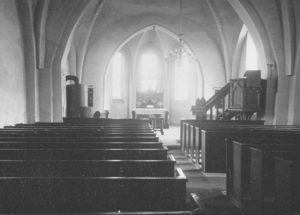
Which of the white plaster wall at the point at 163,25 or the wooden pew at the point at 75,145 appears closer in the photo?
the wooden pew at the point at 75,145

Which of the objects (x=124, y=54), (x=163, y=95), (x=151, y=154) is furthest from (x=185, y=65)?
(x=151, y=154)

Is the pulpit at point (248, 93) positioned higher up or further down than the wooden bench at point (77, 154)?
higher up

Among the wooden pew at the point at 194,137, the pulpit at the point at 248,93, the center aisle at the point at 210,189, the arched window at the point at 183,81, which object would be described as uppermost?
the arched window at the point at 183,81

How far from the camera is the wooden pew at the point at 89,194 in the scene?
220 centimetres

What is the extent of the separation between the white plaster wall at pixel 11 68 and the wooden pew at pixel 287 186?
8.06 meters

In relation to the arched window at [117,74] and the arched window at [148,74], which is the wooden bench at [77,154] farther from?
the arched window at [148,74]

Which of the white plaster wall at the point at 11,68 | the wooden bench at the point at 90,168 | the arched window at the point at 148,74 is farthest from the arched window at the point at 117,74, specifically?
the wooden bench at the point at 90,168

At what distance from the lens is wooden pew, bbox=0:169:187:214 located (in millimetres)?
2197

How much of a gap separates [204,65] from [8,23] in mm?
11196

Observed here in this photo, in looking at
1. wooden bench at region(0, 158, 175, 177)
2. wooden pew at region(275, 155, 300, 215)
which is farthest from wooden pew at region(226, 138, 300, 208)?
wooden bench at region(0, 158, 175, 177)

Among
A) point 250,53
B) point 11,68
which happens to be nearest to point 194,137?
point 11,68

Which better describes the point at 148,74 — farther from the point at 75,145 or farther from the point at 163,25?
the point at 75,145

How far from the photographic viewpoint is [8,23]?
8.90m

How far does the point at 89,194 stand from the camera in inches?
88.8
